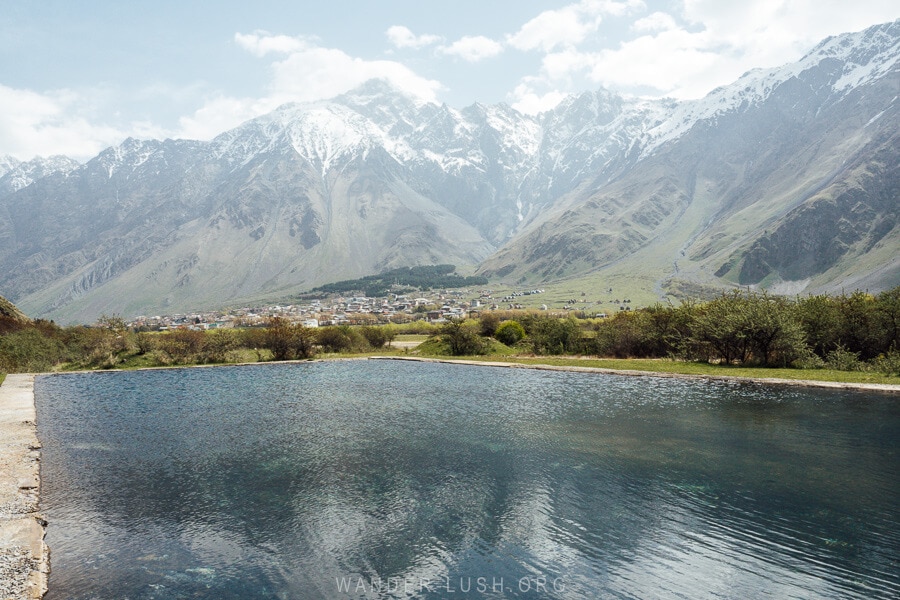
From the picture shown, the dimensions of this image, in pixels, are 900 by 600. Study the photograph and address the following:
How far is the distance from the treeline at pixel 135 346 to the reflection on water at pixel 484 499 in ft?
109

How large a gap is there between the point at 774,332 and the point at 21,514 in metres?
52.5

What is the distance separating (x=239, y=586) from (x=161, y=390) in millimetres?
38955

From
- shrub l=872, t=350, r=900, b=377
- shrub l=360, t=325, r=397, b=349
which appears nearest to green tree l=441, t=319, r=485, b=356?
shrub l=360, t=325, r=397, b=349

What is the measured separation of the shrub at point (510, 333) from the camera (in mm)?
76688

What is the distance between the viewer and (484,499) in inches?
760

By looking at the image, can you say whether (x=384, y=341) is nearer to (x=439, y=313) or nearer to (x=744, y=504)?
(x=744, y=504)

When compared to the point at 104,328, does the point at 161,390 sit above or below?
below

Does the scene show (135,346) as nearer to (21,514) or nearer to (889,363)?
(21,514)

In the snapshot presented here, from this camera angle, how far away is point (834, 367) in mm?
43750

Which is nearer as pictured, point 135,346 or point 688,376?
point 688,376

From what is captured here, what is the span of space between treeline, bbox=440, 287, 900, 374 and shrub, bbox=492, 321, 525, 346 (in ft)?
55.2

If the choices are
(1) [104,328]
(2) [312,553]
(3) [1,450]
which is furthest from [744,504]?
(1) [104,328]

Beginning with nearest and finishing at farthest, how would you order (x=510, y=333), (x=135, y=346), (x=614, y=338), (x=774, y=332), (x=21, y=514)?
(x=21, y=514) → (x=774, y=332) → (x=614, y=338) → (x=135, y=346) → (x=510, y=333)

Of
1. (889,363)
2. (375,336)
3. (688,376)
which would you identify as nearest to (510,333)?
(375,336)
